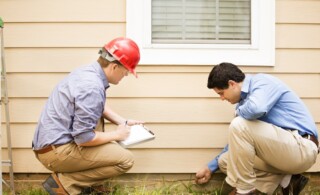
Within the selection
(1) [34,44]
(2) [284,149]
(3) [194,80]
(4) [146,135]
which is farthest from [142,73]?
(2) [284,149]

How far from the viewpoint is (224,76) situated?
2936 millimetres

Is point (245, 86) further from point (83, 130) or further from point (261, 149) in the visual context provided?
point (83, 130)

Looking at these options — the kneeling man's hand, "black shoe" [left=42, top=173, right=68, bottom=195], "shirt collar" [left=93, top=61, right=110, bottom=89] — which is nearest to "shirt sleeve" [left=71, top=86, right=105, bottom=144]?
"shirt collar" [left=93, top=61, right=110, bottom=89]

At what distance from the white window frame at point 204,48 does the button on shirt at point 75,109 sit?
65 centimetres

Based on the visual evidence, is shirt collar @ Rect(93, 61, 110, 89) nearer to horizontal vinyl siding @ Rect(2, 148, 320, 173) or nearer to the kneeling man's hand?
horizontal vinyl siding @ Rect(2, 148, 320, 173)

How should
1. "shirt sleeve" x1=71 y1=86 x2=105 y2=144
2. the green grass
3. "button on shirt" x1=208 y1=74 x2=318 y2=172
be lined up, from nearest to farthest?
"shirt sleeve" x1=71 y1=86 x2=105 y2=144
"button on shirt" x1=208 y1=74 x2=318 y2=172
the green grass

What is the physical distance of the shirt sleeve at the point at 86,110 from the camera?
274 cm

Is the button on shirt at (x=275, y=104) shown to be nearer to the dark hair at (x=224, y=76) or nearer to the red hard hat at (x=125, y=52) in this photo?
the dark hair at (x=224, y=76)

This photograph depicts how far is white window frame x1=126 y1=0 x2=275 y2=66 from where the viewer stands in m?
3.46

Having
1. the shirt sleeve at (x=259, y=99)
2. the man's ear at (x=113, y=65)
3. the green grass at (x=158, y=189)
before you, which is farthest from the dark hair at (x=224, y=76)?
the green grass at (x=158, y=189)

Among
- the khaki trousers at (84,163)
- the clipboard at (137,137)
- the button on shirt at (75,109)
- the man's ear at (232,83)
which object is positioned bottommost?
the khaki trousers at (84,163)

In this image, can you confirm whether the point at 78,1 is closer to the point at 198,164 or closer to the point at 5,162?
the point at 5,162

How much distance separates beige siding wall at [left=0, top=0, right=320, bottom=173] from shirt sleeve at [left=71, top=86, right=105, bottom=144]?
734 millimetres

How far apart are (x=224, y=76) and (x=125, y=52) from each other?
2.18 ft
